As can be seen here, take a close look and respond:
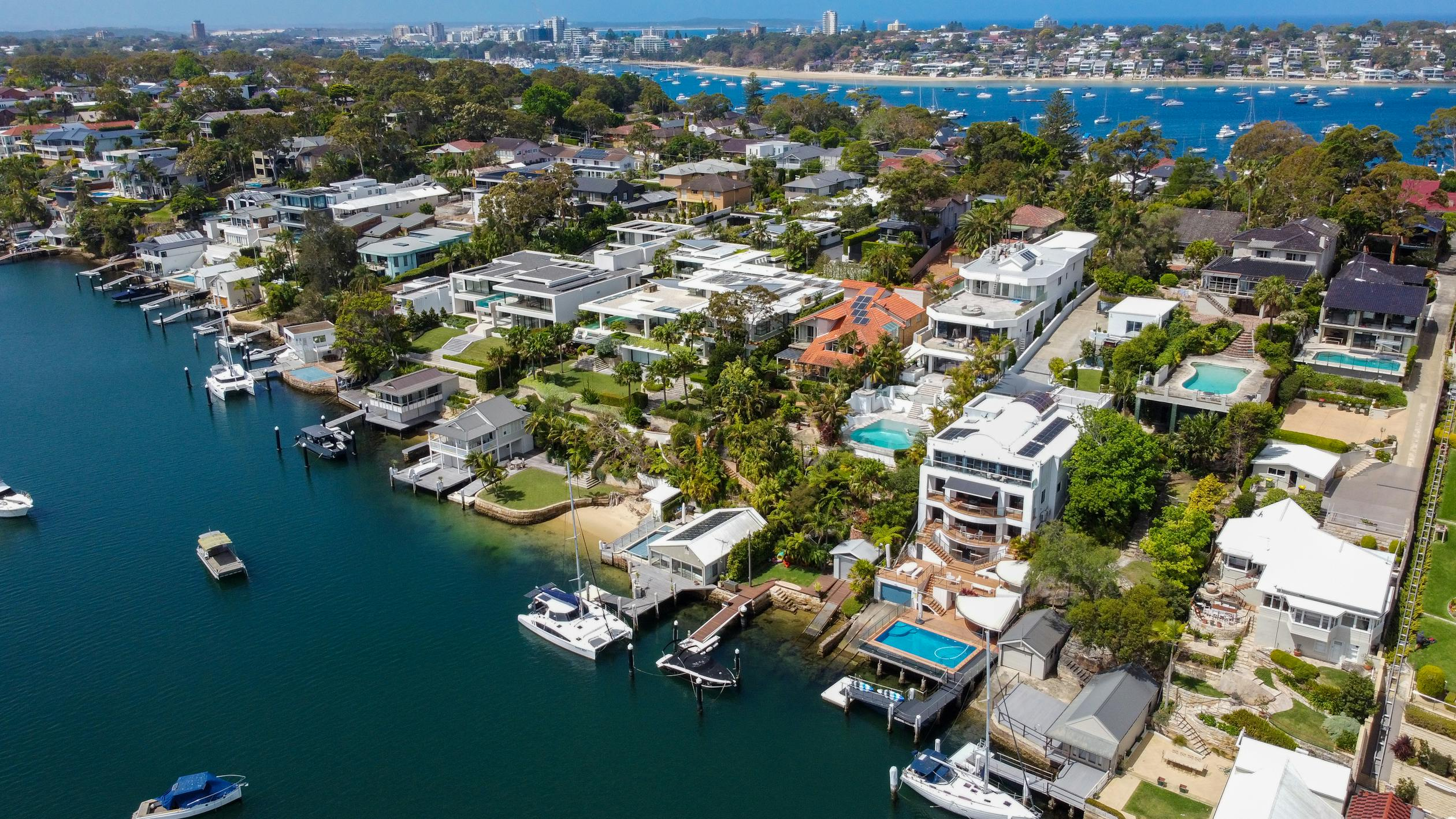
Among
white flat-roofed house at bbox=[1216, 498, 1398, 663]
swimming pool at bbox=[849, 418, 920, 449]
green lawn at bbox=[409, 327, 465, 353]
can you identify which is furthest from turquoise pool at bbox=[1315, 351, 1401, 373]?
green lawn at bbox=[409, 327, 465, 353]

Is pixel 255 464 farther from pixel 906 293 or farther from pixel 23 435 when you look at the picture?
pixel 906 293

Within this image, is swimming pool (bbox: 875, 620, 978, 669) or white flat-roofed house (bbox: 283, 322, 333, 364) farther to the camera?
white flat-roofed house (bbox: 283, 322, 333, 364)

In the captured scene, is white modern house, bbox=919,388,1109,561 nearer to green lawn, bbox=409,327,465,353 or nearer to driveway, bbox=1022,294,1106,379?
driveway, bbox=1022,294,1106,379

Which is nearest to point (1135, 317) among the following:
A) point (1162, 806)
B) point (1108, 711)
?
point (1108, 711)

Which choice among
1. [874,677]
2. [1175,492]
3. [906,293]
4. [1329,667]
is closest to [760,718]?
[874,677]

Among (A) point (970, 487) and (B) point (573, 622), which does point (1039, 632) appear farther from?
(B) point (573, 622)
